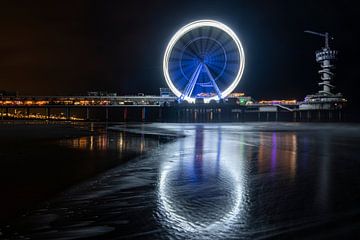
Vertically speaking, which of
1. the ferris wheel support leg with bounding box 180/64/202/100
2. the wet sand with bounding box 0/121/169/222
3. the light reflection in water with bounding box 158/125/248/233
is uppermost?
the ferris wheel support leg with bounding box 180/64/202/100

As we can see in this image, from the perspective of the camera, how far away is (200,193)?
26.6ft

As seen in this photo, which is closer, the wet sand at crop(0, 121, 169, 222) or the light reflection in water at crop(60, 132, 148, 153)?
the wet sand at crop(0, 121, 169, 222)

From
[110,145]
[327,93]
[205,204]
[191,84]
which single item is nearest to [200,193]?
[205,204]

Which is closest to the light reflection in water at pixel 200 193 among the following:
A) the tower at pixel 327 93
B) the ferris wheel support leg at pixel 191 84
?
the ferris wheel support leg at pixel 191 84

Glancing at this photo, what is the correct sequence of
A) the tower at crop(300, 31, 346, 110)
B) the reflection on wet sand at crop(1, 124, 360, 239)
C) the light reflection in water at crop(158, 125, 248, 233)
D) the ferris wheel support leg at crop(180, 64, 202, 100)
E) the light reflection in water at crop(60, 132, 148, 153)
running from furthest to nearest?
the tower at crop(300, 31, 346, 110) < the ferris wheel support leg at crop(180, 64, 202, 100) < the light reflection in water at crop(60, 132, 148, 153) < the light reflection in water at crop(158, 125, 248, 233) < the reflection on wet sand at crop(1, 124, 360, 239)

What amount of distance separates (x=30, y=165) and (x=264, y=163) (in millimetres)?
8299

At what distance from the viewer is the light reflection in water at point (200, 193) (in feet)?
19.6

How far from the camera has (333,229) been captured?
543 centimetres

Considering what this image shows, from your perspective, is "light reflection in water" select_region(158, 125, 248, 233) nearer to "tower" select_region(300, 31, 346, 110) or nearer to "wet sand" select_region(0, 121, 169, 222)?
"wet sand" select_region(0, 121, 169, 222)

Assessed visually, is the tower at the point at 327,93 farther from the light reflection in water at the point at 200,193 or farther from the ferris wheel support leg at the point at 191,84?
the light reflection in water at the point at 200,193

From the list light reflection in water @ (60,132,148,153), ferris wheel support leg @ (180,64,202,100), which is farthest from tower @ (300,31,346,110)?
light reflection in water @ (60,132,148,153)

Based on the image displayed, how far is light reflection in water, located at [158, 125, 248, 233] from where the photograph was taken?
5.99m

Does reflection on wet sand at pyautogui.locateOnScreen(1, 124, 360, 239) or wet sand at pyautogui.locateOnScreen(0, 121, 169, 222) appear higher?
reflection on wet sand at pyautogui.locateOnScreen(1, 124, 360, 239)

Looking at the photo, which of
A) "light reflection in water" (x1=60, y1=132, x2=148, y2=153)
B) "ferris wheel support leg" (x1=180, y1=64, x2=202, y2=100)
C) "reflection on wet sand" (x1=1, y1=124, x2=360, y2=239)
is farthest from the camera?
"ferris wheel support leg" (x1=180, y1=64, x2=202, y2=100)
